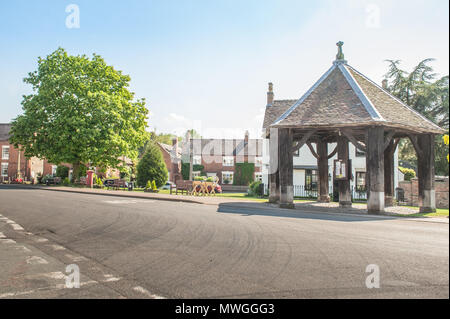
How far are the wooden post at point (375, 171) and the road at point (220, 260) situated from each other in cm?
427

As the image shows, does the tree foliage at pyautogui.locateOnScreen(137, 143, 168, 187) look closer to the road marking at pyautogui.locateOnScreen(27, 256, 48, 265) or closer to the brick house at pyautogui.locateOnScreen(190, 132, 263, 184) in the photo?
the brick house at pyautogui.locateOnScreen(190, 132, 263, 184)

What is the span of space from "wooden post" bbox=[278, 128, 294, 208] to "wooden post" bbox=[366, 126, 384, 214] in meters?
3.53

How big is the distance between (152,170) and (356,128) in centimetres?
2204

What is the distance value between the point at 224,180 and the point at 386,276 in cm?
5063

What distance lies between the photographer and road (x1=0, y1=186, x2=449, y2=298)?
4164mm

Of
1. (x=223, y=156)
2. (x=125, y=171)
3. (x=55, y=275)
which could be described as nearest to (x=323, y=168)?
(x=55, y=275)

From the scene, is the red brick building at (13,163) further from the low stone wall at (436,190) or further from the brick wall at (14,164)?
the low stone wall at (436,190)

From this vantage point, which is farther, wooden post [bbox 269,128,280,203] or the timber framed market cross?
wooden post [bbox 269,128,280,203]

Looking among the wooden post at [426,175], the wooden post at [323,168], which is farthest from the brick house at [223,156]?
the wooden post at [426,175]

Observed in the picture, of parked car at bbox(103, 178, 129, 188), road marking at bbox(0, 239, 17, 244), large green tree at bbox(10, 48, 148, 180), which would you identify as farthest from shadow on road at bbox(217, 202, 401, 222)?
large green tree at bbox(10, 48, 148, 180)

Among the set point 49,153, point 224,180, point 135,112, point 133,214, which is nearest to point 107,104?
point 135,112

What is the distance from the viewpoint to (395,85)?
1348 inches
